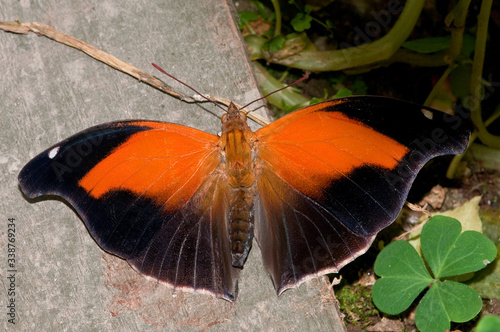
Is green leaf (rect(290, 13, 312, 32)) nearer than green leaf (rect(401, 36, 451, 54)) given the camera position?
No

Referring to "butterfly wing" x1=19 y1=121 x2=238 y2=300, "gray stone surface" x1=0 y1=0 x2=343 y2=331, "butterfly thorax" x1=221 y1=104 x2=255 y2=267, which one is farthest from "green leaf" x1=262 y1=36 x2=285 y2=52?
"butterfly wing" x1=19 y1=121 x2=238 y2=300

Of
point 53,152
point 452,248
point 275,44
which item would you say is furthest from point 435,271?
point 53,152

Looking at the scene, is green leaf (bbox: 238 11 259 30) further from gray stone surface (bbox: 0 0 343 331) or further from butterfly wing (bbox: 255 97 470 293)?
butterfly wing (bbox: 255 97 470 293)

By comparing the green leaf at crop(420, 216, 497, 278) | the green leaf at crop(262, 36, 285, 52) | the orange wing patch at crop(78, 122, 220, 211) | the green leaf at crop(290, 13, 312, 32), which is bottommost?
the green leaf at crop(420, 216, 497, 278)

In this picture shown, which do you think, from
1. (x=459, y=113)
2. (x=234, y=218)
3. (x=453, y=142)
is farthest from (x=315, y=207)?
(x=459, y=113)

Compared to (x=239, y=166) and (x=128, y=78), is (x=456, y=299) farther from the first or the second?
(x=128, y=78)

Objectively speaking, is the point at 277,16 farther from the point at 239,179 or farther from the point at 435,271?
the point at 435,271

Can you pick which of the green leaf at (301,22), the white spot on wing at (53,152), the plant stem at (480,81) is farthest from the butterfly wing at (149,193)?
the plant stem at (480,81)
